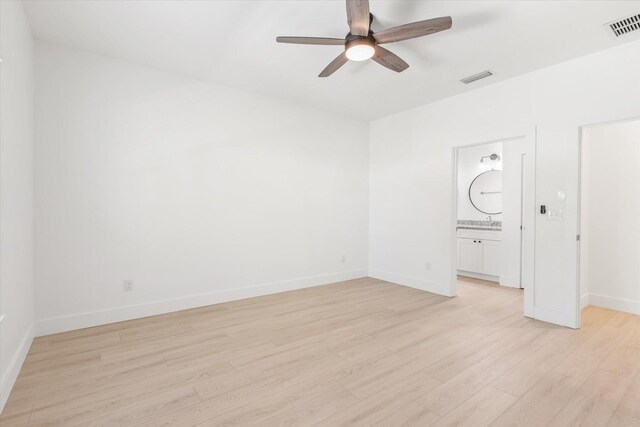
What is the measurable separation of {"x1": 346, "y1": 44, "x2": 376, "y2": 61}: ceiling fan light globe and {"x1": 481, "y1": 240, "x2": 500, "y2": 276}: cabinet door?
4201 millimetres

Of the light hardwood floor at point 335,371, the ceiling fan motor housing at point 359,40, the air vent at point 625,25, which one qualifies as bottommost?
the light hardwood floor at point 335,371

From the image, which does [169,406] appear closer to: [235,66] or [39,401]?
[39,401]

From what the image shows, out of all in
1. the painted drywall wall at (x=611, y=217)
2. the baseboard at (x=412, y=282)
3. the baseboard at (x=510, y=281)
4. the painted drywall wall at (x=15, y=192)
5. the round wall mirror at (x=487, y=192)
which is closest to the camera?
the painted drywall wall at (x=15, y=192)

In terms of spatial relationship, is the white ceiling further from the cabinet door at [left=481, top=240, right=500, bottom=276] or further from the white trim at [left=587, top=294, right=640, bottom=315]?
the white trim at [left=587, top=294, right=640, bottom=315]

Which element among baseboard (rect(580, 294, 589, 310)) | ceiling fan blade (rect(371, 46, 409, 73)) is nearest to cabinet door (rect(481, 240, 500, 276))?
baseboard (rect(580, 294, 589, 310))

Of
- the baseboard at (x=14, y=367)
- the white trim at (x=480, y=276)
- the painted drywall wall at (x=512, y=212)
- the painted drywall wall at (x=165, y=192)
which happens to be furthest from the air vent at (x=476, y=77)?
the baseboard at (x=14, y=367)

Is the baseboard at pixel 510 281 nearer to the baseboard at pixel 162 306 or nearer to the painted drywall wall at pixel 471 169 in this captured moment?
the painted drywall wall at pixel 471 169

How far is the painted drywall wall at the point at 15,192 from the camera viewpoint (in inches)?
79.4

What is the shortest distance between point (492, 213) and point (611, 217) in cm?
204

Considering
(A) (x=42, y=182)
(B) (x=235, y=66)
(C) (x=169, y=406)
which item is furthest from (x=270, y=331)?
(B) (x=235, y=66)

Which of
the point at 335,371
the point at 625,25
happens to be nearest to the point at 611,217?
the point at 625,25

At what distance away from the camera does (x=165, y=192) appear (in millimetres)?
3674

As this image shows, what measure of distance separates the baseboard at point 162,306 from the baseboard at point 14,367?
0.80 ft

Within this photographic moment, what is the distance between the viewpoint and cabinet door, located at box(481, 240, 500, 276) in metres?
5.22
